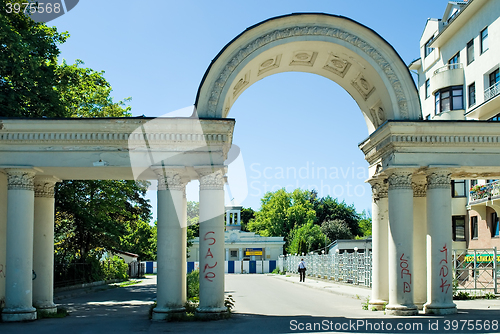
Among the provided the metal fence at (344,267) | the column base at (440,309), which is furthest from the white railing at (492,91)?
the column base at (440,309)

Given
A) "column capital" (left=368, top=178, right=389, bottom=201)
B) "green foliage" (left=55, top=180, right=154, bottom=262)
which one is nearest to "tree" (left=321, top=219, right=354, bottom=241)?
"green foliage" (left=55, top=180, right=154, bottom=262)

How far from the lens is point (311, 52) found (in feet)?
53.0

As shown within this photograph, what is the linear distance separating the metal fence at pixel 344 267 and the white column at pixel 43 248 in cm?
1857

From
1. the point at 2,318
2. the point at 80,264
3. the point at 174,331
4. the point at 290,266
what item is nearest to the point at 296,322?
the point at 174,331

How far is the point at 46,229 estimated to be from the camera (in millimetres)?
16812

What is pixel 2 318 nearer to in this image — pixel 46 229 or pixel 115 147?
pixel 46 229

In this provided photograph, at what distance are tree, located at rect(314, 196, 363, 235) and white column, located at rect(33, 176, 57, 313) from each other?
90243mm

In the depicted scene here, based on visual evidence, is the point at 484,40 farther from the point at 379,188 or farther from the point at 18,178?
the point at 18,178

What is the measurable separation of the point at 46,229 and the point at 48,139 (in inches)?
135

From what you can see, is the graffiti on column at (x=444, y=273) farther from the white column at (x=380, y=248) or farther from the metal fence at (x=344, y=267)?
the metal fence at (x=344, y=267)

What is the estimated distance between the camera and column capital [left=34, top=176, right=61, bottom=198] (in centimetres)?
1669

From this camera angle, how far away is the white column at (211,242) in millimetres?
14219

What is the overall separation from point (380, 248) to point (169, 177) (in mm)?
7073

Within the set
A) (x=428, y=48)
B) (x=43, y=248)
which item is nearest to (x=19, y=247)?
(x=43, y=248)
